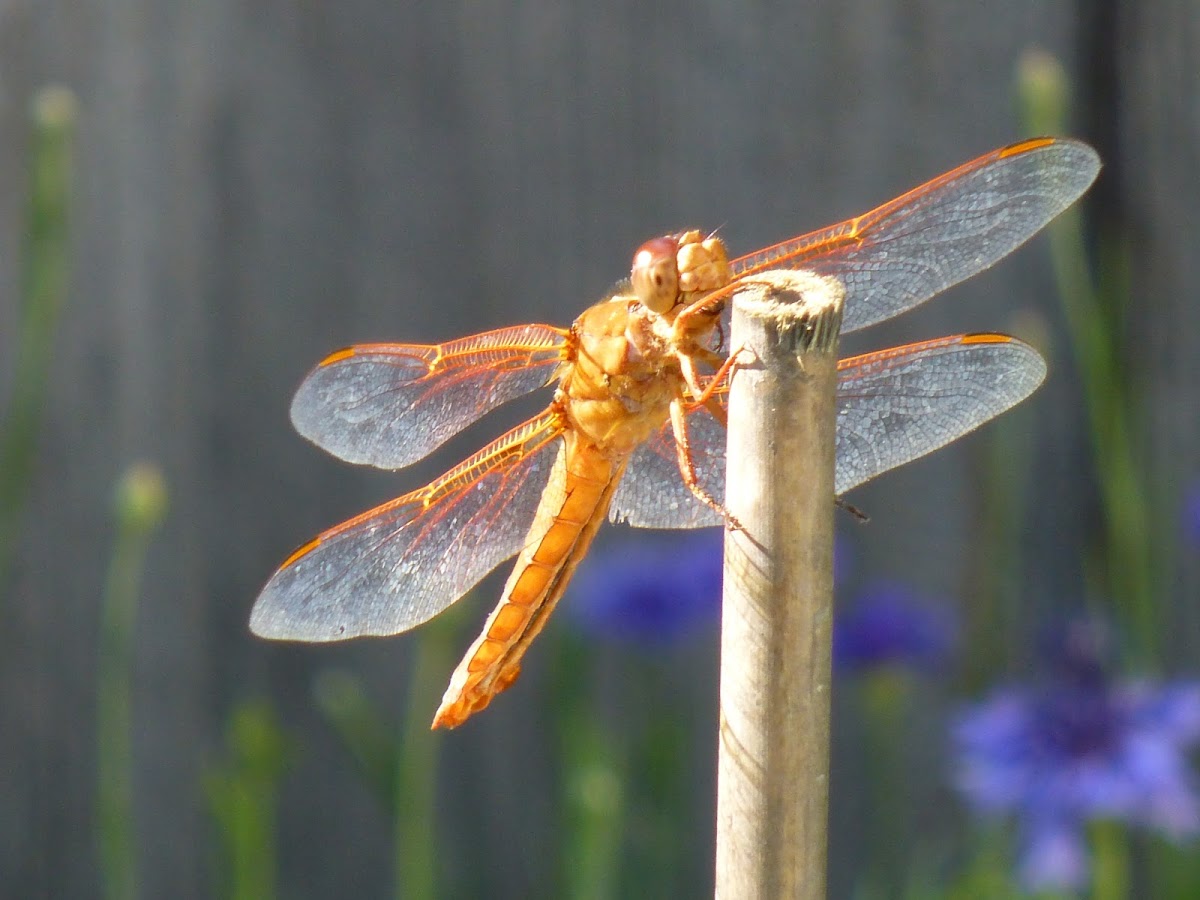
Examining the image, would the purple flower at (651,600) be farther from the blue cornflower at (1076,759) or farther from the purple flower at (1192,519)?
the purple flower at (1192,519)

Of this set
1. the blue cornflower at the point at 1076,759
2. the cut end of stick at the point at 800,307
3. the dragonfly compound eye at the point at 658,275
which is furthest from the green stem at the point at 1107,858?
the cut end of stick at the point at 800,307

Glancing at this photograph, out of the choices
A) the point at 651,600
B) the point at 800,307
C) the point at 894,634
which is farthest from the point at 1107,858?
the point at 800,307

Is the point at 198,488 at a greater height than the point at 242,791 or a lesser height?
greater

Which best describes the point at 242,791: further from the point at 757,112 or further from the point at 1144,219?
the point at 1144,219

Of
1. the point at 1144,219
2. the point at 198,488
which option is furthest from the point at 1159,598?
the point at 198,488

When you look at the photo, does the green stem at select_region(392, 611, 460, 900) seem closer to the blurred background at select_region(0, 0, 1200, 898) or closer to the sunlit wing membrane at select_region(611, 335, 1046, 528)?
the blurred background at select_region(0, 0, 1200, 898)

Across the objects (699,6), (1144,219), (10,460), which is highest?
(699,6)

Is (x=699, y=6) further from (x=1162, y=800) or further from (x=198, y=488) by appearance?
(x=1162, y=800)

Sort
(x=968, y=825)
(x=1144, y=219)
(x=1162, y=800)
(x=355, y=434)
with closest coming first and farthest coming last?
(x=355, y=434) < (x=1162, y=800) < (x=1144, y=219) < (x=968, y=825)

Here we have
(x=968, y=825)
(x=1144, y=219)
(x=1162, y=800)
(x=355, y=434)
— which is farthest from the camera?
(x=968, y=825)

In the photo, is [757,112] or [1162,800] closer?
[1162,800]
